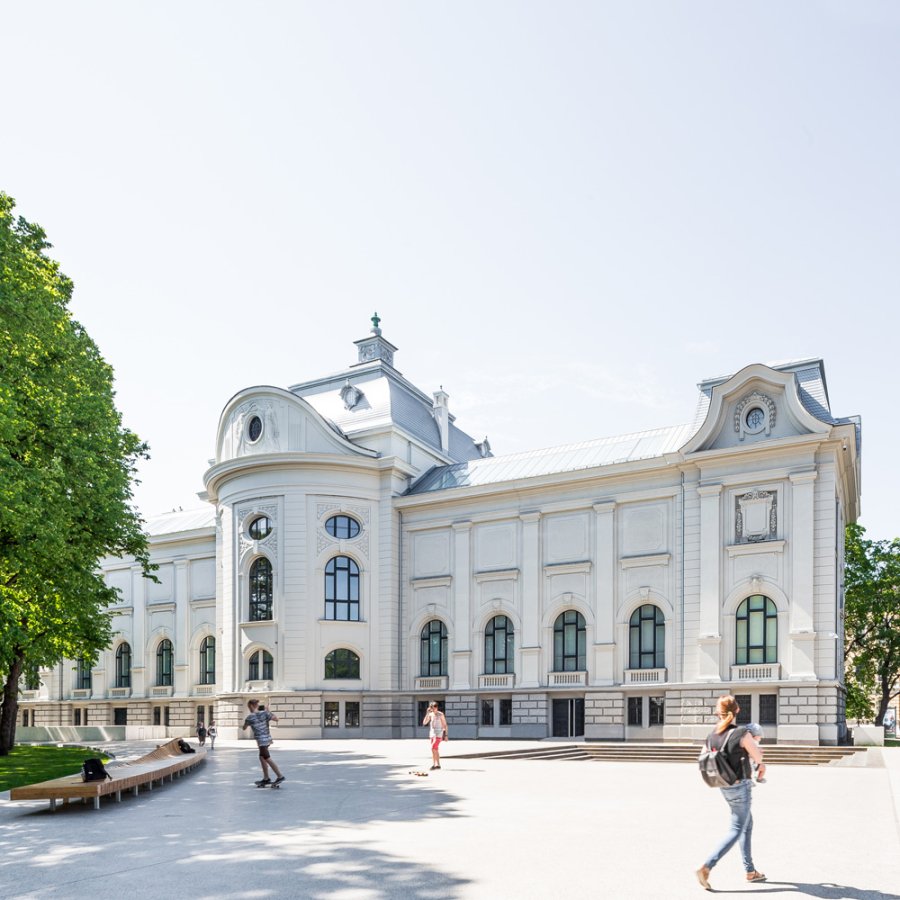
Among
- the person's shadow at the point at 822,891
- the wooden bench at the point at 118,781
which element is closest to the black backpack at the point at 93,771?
the wooden bench at the point at 118,781

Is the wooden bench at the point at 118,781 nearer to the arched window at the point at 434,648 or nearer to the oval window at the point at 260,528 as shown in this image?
the oval window at the point at 260,528

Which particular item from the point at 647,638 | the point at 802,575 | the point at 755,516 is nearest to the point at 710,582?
the point at 755,516

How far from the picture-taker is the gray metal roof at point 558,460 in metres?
41.0

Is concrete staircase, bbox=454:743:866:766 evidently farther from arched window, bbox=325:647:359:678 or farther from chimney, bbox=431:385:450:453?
chimney, bbox=431:385:450:453

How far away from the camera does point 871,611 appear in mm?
52344

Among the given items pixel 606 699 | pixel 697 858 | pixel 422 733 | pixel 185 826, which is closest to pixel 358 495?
pixel 422 733

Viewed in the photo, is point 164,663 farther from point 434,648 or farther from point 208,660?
point 434,648

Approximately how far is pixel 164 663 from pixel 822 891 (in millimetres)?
48236

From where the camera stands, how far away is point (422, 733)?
4359 cm

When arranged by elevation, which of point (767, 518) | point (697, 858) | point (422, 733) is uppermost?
point (767, 518)

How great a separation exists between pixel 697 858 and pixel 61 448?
18612 millimetres

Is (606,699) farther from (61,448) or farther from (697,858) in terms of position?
(697,858)

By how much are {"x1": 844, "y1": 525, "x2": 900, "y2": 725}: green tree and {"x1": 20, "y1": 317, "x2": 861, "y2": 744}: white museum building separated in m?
9.48

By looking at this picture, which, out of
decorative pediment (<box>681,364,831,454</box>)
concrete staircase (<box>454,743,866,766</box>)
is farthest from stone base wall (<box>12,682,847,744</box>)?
decorative pediment (<box>681,364,831,454</box>)
